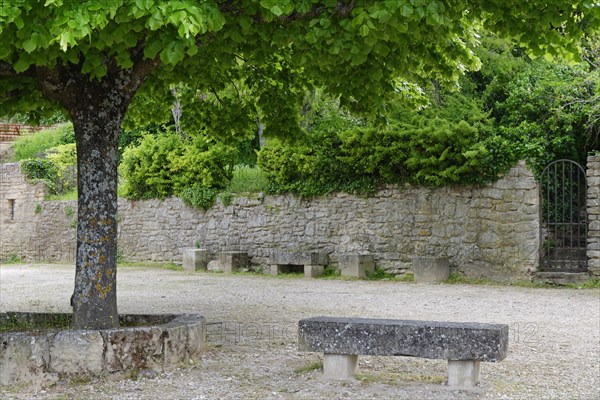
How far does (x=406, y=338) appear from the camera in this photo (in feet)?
19.7

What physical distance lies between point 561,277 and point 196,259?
27.5ft

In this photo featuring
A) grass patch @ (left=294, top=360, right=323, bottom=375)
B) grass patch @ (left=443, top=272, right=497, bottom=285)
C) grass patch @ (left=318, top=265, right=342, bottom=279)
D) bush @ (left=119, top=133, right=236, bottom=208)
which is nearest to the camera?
grass patch @ (left=294, top=360, right=323, bottom=375)

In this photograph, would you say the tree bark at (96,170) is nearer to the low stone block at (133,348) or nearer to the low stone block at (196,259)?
the low stone block at (133,348)

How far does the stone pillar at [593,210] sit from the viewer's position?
1402 cm

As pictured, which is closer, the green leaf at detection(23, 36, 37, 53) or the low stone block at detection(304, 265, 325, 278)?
the green leaf at detection(23, 36, 37, 53)

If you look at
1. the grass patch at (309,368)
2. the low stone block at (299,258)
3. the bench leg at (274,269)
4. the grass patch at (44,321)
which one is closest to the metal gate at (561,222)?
the low stone block at (299,258)

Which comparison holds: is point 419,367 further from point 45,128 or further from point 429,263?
point 45,128

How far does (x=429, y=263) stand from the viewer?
15.1 meters

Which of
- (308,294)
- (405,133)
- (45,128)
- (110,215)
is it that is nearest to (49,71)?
(110,215)

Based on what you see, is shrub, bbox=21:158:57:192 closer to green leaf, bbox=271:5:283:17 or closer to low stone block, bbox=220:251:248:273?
low stone block, bbox=220:251:248:273

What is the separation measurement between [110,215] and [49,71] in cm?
143

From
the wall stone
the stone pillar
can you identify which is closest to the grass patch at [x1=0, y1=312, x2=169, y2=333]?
the wall stone

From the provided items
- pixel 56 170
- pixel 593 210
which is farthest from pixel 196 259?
pixel 593 210

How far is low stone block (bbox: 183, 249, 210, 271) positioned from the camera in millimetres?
18484
